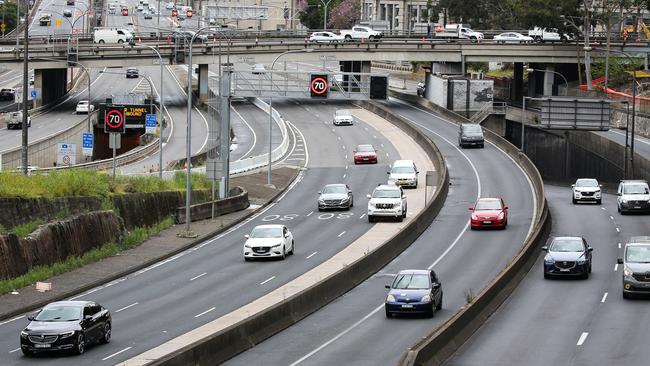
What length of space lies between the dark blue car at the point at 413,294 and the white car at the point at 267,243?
44.7 ft

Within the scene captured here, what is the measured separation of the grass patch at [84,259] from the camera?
45.0m

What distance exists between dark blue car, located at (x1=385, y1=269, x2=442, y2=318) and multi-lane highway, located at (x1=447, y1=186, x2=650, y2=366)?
73.9 inches

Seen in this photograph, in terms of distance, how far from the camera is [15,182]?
5069 centimetres

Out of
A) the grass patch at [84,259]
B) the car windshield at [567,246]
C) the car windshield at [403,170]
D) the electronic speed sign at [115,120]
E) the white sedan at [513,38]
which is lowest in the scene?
the grass patch at [84,259]

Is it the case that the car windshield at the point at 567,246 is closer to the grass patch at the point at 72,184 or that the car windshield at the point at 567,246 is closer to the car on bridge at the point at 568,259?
the car on bridge at the point at 568,259

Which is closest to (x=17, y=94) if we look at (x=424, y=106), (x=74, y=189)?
(x=424, y=106)


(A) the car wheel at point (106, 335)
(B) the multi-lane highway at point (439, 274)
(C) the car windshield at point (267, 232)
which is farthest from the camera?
(C) the car windshield at point (267, 232)

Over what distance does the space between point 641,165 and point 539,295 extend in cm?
4503

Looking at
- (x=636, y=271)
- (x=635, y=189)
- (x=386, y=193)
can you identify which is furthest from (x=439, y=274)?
(x=635, y=189)

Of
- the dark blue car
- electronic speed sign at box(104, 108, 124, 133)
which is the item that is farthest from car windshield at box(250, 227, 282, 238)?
electronic speed sign at box(104, 108, 124, 133)

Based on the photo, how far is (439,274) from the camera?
4819 centimetres

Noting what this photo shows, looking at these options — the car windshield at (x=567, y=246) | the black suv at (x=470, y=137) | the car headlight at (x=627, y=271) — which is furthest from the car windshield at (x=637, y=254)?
the black suv at (x=470, y=137)

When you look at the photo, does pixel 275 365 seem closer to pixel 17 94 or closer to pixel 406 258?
pixel 406 258

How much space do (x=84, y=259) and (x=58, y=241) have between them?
6.22 feet
